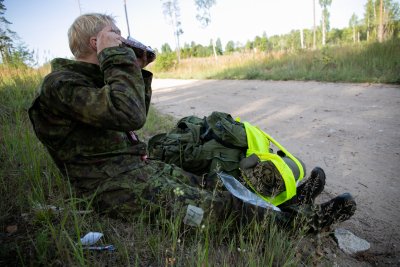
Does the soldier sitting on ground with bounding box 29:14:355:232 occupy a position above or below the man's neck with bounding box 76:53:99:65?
below

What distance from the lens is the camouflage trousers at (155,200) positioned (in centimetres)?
172

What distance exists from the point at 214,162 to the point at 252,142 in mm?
372

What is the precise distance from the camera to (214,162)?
233cm

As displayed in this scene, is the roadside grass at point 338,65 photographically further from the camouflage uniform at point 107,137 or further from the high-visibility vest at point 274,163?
the camouflage uniform at point 107,137

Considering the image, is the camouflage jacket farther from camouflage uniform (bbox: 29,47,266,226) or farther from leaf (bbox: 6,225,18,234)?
leaf (bbox: 6,225,18,234)

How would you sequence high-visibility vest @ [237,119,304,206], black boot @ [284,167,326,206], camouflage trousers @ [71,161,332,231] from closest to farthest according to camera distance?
camouflage trousers @ [71,161,332,231], high-visibility vest @ [237,119,304,206], black boot @ [284,167,326,206]

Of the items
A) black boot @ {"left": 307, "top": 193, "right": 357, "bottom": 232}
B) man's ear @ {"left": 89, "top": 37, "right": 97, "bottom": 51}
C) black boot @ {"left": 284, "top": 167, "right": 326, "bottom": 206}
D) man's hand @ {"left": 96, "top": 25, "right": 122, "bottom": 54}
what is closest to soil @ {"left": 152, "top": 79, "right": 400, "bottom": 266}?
black boot @ {"left": 307, "top": 193, "right": 357, "bottom": 232}

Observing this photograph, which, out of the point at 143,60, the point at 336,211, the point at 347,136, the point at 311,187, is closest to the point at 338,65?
the point at 347,136

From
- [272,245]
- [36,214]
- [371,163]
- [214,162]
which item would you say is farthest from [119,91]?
[371,163]

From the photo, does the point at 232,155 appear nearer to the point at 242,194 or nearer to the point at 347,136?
the point at 242,194

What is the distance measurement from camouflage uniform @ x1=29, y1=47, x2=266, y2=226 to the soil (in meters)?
1.03

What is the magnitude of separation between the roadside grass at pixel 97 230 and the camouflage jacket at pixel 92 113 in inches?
10.2

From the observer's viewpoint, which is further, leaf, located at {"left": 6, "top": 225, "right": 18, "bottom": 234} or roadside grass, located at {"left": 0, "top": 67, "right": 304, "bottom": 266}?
leaf, located at {"left": 6, "top": 225, "right": 18, "bottom": 234}

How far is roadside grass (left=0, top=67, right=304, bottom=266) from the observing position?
129cm
